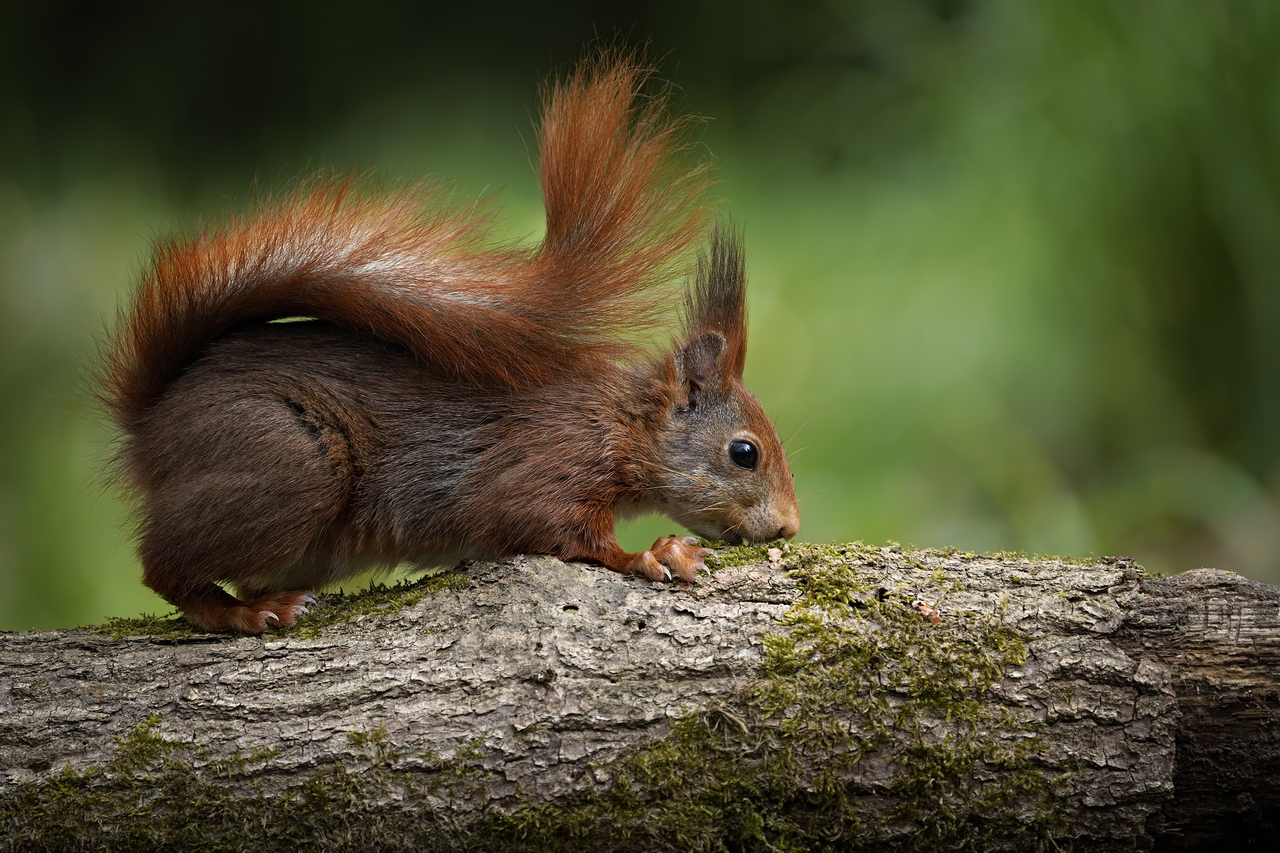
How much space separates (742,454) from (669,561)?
342 mm

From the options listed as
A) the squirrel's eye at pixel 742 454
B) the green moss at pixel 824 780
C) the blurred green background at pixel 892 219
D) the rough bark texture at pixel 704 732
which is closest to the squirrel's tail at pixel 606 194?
the squirrel's eye at pixel 742 454

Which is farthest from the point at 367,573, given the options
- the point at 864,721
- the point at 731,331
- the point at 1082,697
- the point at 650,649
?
the point at 1082,697

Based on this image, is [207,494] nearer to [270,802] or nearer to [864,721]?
[270,802]

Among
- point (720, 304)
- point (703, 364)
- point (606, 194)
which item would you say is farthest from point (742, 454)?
point (606, 194)

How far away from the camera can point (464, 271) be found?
179cm

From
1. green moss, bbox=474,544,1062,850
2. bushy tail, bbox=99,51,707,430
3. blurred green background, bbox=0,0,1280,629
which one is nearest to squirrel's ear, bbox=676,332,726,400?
bushy tail, bbox=99,51,707,430

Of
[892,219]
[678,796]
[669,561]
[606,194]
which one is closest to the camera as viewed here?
[678,796]

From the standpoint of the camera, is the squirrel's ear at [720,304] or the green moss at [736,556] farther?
the squirrel's ear at [720,304]

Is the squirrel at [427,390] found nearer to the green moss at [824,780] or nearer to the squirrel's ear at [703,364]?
the squirrel's ear at [703,364]

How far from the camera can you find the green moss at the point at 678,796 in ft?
4.45

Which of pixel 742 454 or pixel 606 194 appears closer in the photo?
pixel 606 194

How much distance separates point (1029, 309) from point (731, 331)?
165 cm

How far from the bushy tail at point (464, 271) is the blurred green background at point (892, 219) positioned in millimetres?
1071

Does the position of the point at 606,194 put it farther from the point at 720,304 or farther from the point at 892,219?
the point at 892,219
